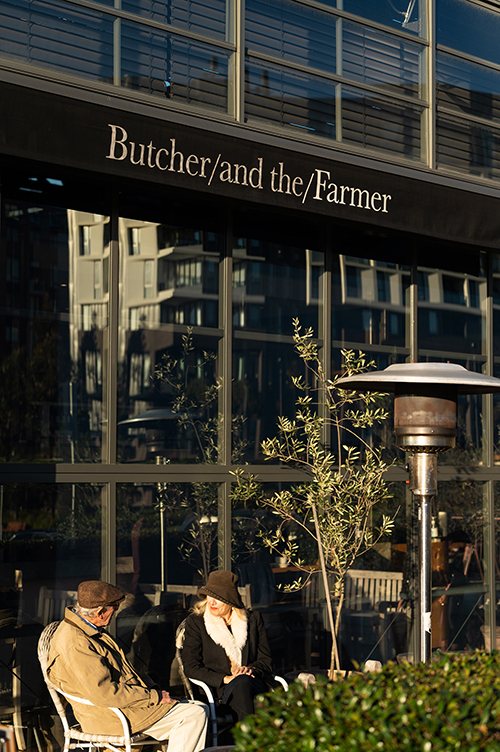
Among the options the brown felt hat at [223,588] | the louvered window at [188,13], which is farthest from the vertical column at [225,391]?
the louvered window at [188,13]

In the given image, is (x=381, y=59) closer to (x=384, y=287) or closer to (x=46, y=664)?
(x=384, y=287)

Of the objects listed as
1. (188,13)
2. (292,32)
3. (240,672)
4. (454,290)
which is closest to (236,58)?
(188,13)

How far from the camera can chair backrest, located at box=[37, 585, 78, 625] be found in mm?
5502

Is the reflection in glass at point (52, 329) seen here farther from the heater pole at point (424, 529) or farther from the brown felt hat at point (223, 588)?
the heater pole at point (424, 529)

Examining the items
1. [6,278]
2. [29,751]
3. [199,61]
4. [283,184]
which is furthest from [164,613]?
[199,61]

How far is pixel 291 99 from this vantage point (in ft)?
22.4

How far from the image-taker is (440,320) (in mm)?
7730

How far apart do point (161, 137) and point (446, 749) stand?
13.6 feet

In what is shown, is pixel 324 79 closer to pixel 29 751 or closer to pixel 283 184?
pixel 283 184

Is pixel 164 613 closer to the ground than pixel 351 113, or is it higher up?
closer to the ground

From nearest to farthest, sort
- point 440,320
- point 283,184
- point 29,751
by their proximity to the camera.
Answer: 1. point 29,751
2. point 283,184
3. point 440,320

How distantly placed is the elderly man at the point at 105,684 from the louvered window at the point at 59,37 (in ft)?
10.9

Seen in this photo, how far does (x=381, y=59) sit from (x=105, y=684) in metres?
5.37

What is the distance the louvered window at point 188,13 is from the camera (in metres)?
6.16
